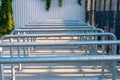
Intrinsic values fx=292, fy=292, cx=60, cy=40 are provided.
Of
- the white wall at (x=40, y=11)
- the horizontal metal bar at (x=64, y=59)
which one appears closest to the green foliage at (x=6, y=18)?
the white wall at (x=40, y=11)

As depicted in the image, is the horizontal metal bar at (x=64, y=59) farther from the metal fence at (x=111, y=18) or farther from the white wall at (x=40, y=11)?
the white wall at (x=40, y=11)

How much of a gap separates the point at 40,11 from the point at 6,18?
133 centimetres

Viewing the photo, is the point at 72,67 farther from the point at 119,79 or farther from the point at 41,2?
the point at 41,2

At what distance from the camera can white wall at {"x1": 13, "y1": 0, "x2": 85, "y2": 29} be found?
10562 millimetres

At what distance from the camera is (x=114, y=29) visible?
16.7ft

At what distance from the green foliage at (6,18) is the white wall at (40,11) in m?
0.48

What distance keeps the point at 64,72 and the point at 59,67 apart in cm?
28

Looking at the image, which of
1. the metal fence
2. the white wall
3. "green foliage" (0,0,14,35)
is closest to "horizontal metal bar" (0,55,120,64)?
the metal fence

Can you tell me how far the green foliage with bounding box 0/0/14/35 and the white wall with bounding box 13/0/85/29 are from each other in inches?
19.0

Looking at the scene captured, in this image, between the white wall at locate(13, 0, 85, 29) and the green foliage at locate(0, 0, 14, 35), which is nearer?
the green foliage at locate(0, 0, 14, 35)

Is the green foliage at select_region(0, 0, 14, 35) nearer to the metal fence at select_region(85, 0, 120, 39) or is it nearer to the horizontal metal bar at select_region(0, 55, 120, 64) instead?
the metal fence at select_region(85, 0, 120, 39)

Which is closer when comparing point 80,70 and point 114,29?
point 80,70

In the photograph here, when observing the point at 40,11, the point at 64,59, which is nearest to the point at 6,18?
the point at 40,11

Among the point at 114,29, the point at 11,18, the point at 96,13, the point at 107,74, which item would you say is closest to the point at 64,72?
the point at 107,74
